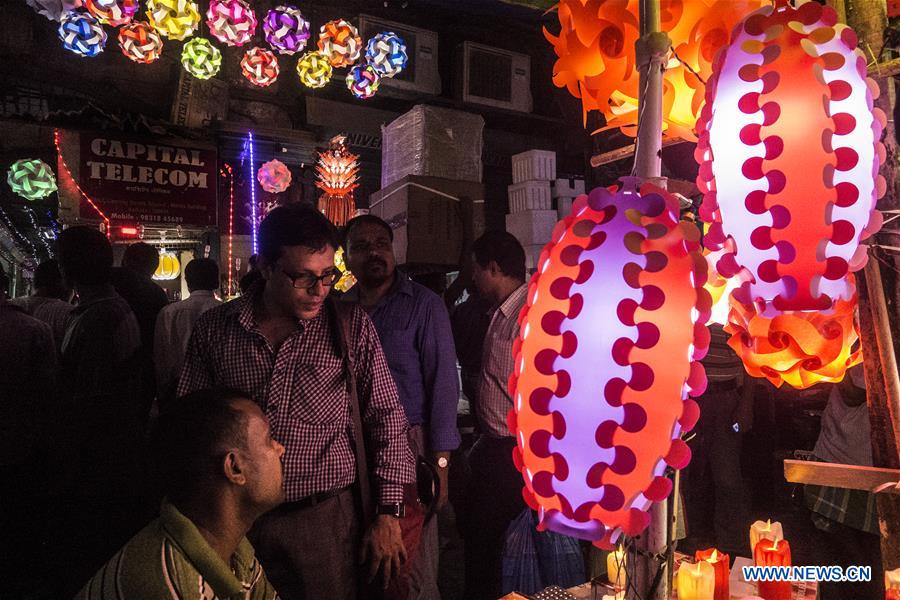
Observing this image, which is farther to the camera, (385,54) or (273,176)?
(273,176)

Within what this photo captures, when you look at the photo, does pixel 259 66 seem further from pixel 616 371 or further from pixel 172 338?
pixel 616 371

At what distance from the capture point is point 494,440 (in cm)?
375

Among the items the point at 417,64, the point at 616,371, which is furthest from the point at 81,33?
the point at 616,371

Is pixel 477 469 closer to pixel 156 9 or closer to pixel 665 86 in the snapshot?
pixel 665 86

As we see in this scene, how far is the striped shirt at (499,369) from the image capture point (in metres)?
3.64

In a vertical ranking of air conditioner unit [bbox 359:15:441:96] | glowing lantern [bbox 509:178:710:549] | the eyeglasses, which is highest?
air conditioner unit [bbox 359:15:441:96]

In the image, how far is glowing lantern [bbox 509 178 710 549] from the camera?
3.73 ft

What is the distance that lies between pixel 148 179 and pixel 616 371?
7.66 metres

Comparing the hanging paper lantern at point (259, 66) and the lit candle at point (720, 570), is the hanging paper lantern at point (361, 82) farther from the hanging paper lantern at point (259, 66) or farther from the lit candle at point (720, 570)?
the lit candle at point (720, 570)

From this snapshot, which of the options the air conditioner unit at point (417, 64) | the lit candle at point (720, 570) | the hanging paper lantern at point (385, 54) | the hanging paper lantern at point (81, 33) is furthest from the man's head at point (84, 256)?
the air conditioner unit at point (417, 64)

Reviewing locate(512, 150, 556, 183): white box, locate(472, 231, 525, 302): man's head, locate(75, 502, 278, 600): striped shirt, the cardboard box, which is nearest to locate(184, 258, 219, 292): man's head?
the cardboard box

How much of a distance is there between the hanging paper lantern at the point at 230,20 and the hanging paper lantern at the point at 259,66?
785 millimetres

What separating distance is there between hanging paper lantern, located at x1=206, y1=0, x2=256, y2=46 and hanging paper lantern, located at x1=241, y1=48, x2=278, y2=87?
79cm

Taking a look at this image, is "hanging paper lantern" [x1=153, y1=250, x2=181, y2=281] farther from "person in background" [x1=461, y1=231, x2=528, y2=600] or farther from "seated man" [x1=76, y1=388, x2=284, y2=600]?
"seated man" [x1=76, y1=388, x2=284, y2=600]
